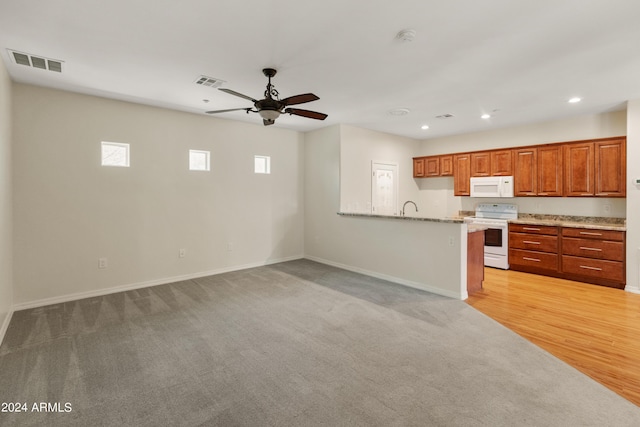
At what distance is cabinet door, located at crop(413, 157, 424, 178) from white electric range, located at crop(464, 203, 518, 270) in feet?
5.43

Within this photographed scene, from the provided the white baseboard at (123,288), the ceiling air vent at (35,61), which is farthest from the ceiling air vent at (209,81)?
the white baseboard at (123,288)

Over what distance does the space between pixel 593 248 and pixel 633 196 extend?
0.90m

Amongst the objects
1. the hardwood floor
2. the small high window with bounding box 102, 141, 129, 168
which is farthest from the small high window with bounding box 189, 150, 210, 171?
the hardwood floor

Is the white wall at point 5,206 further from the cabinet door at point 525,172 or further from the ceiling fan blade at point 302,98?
the cabinet door at point 525,172

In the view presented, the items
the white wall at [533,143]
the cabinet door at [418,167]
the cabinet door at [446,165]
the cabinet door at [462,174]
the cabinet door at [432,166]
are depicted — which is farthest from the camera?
the cabinet door at [418,167]

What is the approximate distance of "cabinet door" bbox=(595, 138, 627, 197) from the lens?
15.5ft

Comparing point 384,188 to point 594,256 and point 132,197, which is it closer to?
point 594,256

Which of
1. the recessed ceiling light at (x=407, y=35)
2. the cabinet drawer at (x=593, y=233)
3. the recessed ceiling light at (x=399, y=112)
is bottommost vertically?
the cabinet drawer at (x=593, y=233)

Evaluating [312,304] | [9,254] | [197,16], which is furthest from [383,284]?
[9,254]

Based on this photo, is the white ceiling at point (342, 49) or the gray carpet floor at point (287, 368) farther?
the white ceiling at point (342, 49)

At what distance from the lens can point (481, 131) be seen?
640cm

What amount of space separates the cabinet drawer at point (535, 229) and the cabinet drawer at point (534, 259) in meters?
0.36

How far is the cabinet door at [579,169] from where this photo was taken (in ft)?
16.5

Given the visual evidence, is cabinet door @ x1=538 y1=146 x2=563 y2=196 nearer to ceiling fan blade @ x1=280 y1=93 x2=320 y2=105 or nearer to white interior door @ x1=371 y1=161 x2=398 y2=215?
white interior door @ x1=371 y1=161 x2=398 y2=215
